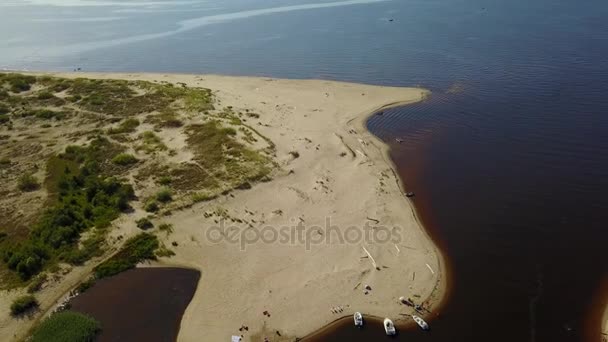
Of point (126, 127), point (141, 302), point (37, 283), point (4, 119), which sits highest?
point (4, 119)

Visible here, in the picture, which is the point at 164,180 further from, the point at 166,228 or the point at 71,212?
the point at 71,212

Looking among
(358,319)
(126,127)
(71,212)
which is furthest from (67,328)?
(126,127)

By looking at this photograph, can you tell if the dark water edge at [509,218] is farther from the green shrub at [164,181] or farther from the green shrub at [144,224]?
the green shrub at [164,181]

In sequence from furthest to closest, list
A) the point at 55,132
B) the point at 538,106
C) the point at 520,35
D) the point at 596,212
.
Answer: the point at 520,35 → the point at 538,106 → the point at 55,132 → the point at 596,212

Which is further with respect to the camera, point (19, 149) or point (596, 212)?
point (19, 149)

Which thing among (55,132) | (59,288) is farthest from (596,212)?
(55,132)

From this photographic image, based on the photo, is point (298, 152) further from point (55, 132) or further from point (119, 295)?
Answer: point (55, 132)

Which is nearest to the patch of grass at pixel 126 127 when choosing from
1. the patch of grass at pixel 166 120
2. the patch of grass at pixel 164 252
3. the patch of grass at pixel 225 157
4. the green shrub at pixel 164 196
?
the patch of grass at pixel 166 120
